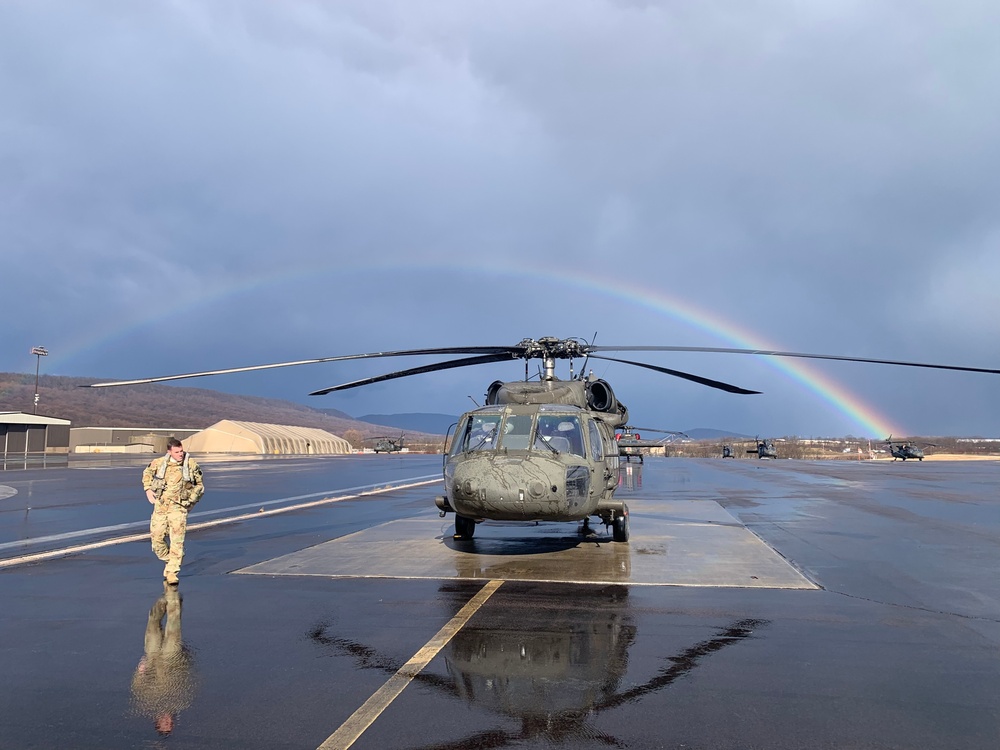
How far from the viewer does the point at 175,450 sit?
8586 millimetres

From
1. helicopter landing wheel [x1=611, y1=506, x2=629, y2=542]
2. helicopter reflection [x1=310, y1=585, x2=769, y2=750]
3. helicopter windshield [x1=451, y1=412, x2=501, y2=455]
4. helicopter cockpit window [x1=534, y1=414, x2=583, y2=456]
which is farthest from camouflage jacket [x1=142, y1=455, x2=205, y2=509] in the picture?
helicopter landing wheel [x1=611, y1=506, x2=629, y2=542]

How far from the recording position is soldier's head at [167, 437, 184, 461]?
27.9ft

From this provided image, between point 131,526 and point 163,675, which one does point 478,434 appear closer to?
point 163,675

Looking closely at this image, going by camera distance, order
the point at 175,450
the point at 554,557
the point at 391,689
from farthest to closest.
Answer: the point at 554,557
the point at 175,450
the point at 391,689

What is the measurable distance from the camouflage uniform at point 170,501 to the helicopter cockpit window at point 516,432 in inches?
164

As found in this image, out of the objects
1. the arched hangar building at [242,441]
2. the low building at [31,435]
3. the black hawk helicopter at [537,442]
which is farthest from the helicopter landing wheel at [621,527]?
the arched hangar building at [242,441]

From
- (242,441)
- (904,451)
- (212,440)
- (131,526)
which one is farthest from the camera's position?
(242,441)

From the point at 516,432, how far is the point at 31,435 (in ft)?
239

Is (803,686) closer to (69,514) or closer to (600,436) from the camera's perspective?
(600,436)

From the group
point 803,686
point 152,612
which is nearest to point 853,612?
point 803,686

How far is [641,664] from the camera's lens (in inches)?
211

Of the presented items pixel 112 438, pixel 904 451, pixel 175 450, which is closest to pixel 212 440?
pixel 112 438

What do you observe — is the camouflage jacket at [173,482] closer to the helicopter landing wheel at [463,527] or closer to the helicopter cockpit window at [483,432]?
the helicopter cockpit window at [483,432]

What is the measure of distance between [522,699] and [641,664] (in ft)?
3.87
